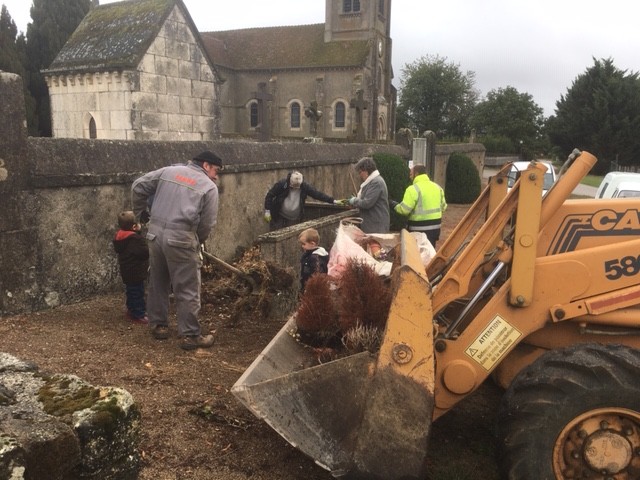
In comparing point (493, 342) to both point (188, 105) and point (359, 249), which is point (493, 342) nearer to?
point (359, 249)

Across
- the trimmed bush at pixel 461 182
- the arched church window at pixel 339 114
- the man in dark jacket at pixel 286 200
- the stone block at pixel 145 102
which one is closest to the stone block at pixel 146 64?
the stone block at pixel 145 102

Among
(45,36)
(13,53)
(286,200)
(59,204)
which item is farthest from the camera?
(45,36)

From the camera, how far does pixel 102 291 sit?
5.77 m

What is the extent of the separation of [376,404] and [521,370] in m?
0.81

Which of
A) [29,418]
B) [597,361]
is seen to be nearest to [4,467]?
[29,418]

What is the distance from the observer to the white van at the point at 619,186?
8.45m

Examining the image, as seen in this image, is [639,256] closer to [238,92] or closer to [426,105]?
[238,92]

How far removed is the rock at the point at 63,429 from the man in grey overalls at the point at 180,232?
84.3 inches

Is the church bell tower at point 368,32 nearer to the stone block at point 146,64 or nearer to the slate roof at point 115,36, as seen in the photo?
the slate roof at point 115,36

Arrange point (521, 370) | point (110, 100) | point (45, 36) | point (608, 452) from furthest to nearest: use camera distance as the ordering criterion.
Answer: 1. point (45, 36)
2. point (110, 100)
3. point (521, 370)
4. point (608, 452)

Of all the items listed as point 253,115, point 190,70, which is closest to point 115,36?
point 190,70

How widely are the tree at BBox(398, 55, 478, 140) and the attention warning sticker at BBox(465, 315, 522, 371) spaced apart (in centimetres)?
5782

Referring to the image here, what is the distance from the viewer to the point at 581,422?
278 centimetres

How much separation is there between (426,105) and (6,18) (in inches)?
1703
